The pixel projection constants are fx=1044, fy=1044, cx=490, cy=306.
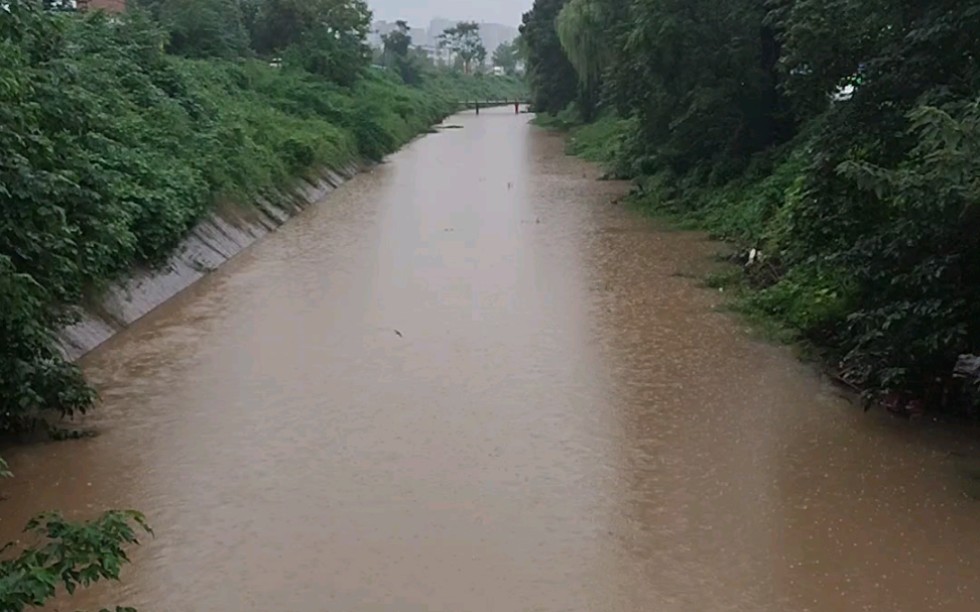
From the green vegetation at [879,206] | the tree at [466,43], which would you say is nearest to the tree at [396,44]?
the tree at [466,43]

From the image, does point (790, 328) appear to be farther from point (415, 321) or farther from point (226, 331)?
point (226, 331)

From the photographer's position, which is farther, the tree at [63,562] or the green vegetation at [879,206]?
the green vegetation at [879,206]

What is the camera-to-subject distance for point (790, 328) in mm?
10578

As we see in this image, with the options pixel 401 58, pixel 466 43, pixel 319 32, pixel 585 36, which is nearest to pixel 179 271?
pixel 585 36

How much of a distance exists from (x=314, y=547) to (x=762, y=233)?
31.9ft

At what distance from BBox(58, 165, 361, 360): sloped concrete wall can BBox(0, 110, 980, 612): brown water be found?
0.29 meters

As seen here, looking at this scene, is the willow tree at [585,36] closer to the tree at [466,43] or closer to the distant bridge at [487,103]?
the distant bridge at [487,103]

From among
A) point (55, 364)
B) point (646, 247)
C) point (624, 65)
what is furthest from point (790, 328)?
point (624, 65)

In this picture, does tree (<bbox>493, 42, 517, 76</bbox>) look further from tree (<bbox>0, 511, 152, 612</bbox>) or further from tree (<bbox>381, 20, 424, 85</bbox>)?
tree (<bbox>0, 511, 152, 612</bbox>)

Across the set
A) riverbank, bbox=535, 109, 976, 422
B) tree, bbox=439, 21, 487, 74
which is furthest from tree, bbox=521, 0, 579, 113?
tree, bbox=439, 21, 487, 74

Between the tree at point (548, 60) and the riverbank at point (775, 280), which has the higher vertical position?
the tree at point (548, 60)

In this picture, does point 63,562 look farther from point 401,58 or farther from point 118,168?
point 401,58

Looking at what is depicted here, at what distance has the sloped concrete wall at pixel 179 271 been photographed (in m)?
10.6

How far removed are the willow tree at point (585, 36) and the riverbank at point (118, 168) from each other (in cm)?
734
